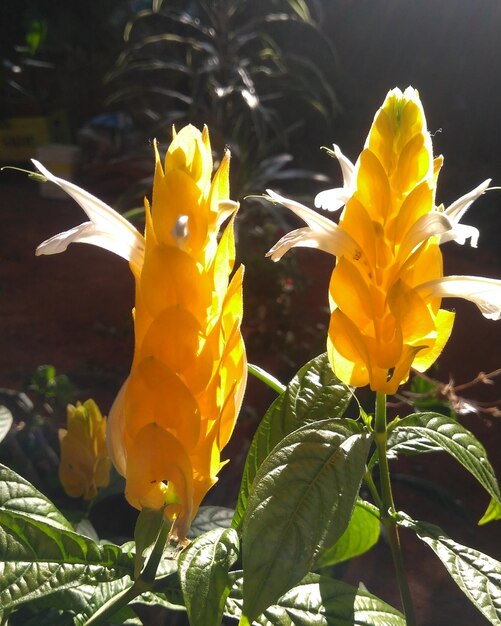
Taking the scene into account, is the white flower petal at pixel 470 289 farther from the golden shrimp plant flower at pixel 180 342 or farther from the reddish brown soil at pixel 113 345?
the reddish brown soil at pixel 113 345

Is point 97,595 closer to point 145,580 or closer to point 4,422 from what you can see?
point 145,580

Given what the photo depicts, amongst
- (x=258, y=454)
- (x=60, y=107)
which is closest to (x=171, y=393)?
(x=258, y=454)

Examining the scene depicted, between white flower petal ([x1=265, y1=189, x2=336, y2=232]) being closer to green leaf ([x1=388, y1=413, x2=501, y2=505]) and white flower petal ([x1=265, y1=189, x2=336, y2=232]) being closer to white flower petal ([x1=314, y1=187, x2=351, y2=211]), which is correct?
white flower petal ([x1=314, y1=187, x2=351, y2=211])

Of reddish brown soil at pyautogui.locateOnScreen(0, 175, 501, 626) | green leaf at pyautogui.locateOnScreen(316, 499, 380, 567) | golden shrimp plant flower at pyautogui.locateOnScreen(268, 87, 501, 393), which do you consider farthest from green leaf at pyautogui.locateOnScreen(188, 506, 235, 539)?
reddish brown soil at pyautogui.locateOnScreen(0, 175, 501, 626)

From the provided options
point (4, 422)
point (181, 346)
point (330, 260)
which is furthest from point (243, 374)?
point (330, 260)

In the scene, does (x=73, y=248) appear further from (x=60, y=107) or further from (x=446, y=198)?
(x=446, y=198)

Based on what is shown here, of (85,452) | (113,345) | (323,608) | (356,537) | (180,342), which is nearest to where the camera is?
(180,342)

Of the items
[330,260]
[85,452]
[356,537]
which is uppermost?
[356,537]
